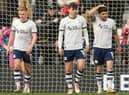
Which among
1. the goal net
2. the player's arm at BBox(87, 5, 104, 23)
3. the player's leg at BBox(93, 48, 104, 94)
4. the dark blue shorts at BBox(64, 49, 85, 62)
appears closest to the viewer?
the dark blue shorts at BBox(64, 49, 85, 62)

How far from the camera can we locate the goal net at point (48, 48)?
58.1ft

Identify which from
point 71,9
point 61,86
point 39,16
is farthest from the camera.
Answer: point 39,16

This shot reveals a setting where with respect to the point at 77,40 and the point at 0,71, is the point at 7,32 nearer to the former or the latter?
the point at 0,71

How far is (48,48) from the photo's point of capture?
18.5 meters

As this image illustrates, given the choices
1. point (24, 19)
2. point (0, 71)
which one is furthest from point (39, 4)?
point (24, 19)

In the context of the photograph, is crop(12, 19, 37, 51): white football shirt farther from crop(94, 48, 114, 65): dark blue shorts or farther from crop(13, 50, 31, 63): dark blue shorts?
crop(94, 48, 114, 65): dark blue shorts

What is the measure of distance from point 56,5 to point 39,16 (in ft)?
1.90

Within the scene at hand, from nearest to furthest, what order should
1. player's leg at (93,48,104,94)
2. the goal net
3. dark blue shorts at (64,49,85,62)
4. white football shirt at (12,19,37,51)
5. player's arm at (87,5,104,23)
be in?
dark blue shorts at (64,49,85,62) < white football shirt at (12,19,37,51) < player's leg at (93,48,104,94) < player's arm at (87,5,104,23) < the goal net

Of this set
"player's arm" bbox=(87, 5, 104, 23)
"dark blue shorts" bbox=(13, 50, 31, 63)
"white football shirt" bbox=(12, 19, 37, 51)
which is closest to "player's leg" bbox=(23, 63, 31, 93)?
"dark blue shorts" bbox=(13, 50, 31, 63)

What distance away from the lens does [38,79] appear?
17703mm

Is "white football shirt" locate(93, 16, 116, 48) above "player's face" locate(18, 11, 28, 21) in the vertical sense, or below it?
below

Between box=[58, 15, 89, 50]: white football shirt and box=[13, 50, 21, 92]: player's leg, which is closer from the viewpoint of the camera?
box=[58, 15, 89, 50]: white football shirt

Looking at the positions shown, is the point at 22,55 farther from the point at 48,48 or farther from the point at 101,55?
the point at 48,48

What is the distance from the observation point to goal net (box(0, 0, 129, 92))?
17719 millimetres
